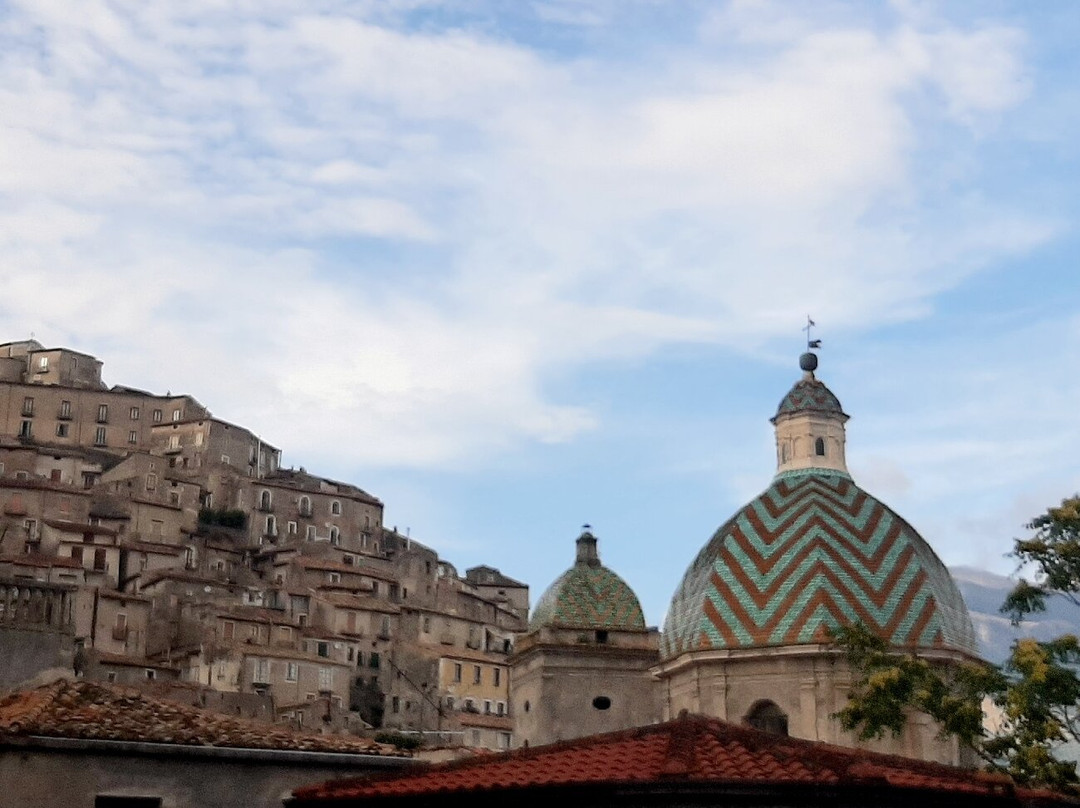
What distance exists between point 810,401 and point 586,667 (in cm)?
663

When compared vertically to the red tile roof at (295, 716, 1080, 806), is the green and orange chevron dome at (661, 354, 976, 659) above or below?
above

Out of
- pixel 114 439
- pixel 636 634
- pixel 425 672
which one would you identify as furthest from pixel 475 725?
pixel 636 634

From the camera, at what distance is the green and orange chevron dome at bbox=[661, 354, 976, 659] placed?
27.8 m

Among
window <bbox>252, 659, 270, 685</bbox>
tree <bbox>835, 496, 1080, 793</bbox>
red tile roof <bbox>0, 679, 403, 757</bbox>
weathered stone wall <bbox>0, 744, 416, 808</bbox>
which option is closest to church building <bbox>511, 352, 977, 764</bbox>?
tree <bbox>835, 496, 1080, 793</bbox>

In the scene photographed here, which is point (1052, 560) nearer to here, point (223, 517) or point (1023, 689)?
point (1023, 689)

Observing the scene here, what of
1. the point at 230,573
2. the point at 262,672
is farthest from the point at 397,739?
the point at 230,573

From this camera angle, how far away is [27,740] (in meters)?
15.6

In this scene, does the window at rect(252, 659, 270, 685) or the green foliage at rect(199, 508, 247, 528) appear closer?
the window at rect(252, 659, 270, 685)

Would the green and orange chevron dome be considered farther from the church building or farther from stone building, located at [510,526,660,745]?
stone building, located at [510,526,660,745]

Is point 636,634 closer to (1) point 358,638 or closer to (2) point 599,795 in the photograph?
(2) point 599,795

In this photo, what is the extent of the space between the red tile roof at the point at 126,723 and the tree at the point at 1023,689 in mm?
6292

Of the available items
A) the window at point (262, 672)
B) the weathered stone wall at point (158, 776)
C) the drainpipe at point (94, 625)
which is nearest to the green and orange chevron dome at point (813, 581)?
the weathered stone wall at point (158, 776)

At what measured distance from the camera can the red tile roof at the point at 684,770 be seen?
12375 mm

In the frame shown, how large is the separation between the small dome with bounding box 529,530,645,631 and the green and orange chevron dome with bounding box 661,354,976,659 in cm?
222
